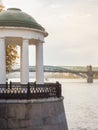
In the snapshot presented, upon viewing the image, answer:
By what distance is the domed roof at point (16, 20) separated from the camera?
61.5 feet

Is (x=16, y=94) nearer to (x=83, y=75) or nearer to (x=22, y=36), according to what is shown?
(x=22, y=36)

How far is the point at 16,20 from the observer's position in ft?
61.5

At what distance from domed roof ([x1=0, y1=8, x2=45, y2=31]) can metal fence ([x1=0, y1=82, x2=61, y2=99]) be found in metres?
3.17

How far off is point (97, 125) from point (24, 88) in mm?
19253

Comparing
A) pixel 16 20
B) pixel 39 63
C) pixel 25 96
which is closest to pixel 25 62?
pixel 39 63

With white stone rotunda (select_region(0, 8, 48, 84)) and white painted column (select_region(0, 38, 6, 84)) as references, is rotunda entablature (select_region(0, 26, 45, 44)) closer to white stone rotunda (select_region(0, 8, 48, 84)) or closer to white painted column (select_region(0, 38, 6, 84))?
white stone rotunda (select_region(0, 8, 48, 84))

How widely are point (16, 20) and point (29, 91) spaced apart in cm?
400

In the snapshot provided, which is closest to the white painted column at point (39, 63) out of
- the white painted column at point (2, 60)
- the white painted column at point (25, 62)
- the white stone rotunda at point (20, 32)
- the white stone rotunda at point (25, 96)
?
the white stone rotunda at point (25, 96)

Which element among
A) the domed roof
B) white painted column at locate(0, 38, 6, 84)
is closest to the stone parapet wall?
white painted column at locate(0, 38, 6, 84)

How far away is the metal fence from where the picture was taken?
16.9 meters

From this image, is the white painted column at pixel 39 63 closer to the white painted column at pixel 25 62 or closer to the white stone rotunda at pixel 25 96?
the white stone rotunda at pixel 25 96

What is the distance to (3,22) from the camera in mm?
18812

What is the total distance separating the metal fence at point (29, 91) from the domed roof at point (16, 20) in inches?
125

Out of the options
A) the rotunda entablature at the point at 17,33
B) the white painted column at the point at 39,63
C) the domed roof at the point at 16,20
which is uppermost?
the domed roof at the point at 16,20
